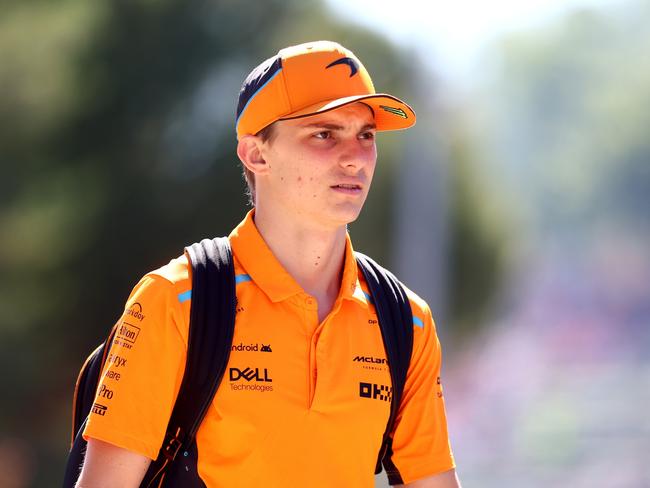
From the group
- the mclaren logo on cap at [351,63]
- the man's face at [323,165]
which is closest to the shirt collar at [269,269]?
the man's face at [323,165]

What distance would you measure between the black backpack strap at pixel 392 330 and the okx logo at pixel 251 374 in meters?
0.41

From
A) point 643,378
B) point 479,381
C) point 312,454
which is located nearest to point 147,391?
point 312,454

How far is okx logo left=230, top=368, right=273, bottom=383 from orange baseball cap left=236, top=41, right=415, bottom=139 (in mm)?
746

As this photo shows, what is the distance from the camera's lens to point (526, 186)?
71.2 metres

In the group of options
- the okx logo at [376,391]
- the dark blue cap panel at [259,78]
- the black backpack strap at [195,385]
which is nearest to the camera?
the black backpack strap at [195,385]

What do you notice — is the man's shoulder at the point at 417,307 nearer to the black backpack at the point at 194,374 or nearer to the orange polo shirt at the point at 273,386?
the orange polo shirt at the point at 273,386

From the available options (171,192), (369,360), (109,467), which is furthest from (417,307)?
(171,192)

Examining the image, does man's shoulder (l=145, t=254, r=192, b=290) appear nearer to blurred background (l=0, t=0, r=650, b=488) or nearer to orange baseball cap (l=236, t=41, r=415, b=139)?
orange baseball cap (l=236, t=41, r=415, b=139)

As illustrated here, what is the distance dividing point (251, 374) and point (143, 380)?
30 centimetres

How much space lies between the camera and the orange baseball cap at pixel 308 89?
3.32 metres

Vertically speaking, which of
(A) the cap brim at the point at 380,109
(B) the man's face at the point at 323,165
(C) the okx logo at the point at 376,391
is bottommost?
(C) the okx logo at the point at 376,391

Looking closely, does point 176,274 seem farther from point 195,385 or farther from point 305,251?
point 305,251

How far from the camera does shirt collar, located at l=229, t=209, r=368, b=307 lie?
3.28 m

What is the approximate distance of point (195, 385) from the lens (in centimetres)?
303
